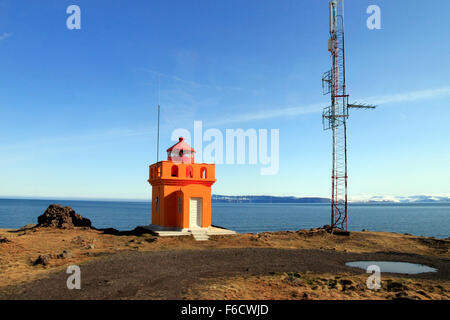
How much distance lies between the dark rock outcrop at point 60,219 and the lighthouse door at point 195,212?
12.5 meters

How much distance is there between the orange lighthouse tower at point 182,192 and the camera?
28.8 m

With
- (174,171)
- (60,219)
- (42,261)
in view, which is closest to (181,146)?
(174,171)

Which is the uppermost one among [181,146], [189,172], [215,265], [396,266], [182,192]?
[181,146]

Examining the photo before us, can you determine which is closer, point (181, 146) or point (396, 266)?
point (396, 266)

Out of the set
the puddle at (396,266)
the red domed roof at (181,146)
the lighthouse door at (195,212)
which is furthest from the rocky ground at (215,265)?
the red domed roof at (181,146)

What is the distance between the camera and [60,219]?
32594mm

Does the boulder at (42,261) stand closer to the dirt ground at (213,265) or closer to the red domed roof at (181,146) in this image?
the dirt ground at (213,265)

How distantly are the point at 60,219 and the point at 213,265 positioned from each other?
22.3 meters

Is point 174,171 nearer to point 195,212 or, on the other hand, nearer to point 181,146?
point 181,146

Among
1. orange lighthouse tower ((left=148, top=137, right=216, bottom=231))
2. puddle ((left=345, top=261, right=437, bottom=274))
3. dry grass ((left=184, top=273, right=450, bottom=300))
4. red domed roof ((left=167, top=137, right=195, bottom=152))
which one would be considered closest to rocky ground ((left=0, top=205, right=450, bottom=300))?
dry grass ((left=184, top=273, right=450, bottom=300))
